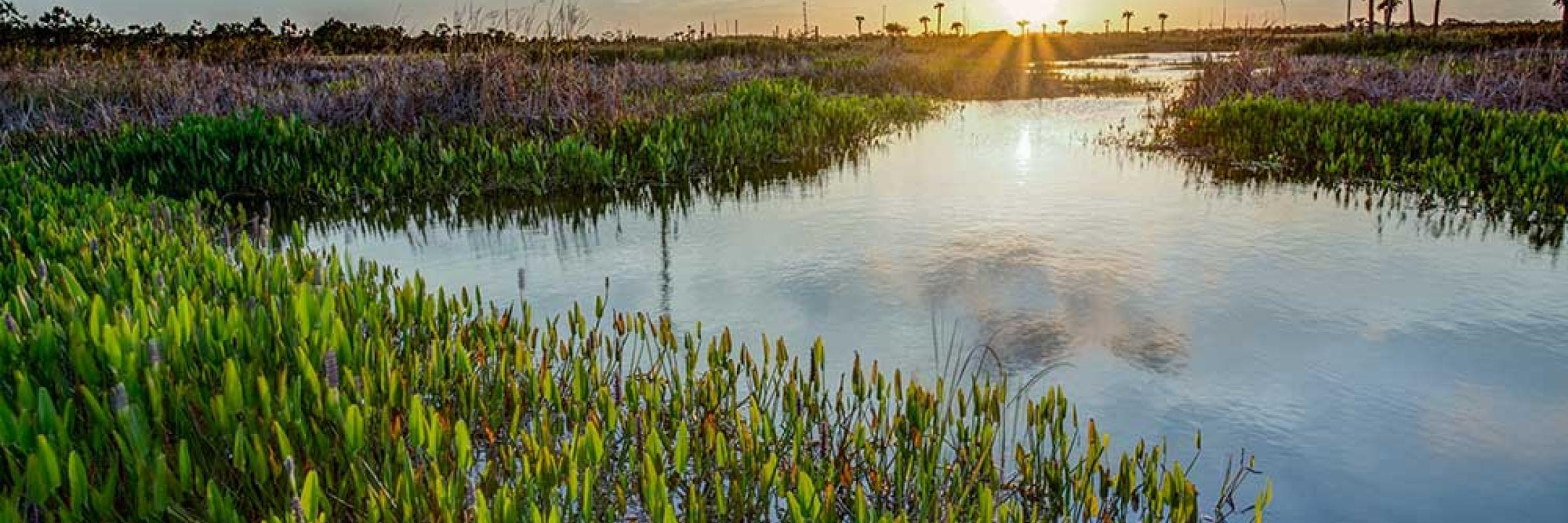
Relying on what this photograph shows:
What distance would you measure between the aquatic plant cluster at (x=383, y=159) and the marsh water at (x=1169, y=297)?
1043 mm

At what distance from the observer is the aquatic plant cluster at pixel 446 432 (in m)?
2.50

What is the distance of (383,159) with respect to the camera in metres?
9.88

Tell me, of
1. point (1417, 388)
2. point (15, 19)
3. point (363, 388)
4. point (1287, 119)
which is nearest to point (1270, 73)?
point (1287, 119)

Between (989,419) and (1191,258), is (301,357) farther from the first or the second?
(1191,258)

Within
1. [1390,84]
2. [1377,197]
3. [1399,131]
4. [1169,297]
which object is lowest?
[1169,297]

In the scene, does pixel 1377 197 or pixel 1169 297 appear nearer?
pixel 1169 297

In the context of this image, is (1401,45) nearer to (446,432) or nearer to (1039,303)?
(1039,303)

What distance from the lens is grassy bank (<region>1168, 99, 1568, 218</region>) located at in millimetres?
8289

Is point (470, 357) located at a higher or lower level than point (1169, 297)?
higher

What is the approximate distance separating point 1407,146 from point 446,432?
34.8 ft

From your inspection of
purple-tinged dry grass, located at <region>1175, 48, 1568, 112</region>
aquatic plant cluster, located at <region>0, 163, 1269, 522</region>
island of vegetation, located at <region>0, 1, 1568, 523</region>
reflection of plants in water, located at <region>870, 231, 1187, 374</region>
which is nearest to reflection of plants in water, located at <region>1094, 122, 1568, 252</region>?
island of vegetation, located at <region>0, 1, 1568, 523</region>

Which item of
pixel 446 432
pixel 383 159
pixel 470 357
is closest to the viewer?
pixel 446 432

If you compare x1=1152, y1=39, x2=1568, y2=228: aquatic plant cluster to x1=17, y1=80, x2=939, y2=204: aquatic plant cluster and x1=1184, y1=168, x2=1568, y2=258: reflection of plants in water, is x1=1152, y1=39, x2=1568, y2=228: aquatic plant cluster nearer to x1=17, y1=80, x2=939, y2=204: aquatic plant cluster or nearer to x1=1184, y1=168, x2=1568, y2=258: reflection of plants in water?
x1=1184, y1=168, x2=1568, y2=258: reflection of plants in water

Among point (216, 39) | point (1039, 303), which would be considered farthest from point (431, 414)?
point (216, 39)
